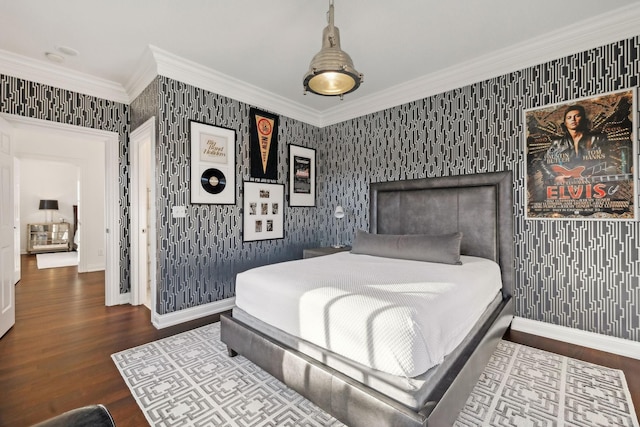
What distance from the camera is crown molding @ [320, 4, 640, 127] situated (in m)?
2.43

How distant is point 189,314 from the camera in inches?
128

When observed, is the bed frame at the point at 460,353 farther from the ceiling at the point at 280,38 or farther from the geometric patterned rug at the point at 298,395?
the ceiling at the point at 280,38

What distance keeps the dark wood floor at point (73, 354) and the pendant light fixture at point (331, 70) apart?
2.36m

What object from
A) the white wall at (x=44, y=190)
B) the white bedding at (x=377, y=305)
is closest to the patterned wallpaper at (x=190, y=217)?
the white bedding at (x=377, y=305)

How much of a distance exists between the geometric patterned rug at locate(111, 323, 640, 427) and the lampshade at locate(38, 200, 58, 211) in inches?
318

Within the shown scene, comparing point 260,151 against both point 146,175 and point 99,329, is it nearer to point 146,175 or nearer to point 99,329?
point 146,175

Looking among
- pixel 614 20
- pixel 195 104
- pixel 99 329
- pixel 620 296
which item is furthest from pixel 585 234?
pixel 99 329

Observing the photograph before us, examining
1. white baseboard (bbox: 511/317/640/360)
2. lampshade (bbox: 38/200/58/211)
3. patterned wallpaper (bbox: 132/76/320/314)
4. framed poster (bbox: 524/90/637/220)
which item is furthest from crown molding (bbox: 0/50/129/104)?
lampshade (bbox: 38/200/58/211)

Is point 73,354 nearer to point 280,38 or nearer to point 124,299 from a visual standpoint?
point 124,299

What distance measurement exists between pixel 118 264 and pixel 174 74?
97.3 inches

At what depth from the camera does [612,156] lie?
2473mm

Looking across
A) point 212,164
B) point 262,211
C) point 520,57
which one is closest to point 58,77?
point 212,164

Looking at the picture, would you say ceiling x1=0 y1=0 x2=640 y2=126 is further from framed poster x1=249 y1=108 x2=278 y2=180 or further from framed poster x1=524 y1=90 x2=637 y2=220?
framed poster x1=524 y1=90 x2=637 y2=220

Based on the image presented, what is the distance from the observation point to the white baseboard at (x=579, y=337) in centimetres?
240
